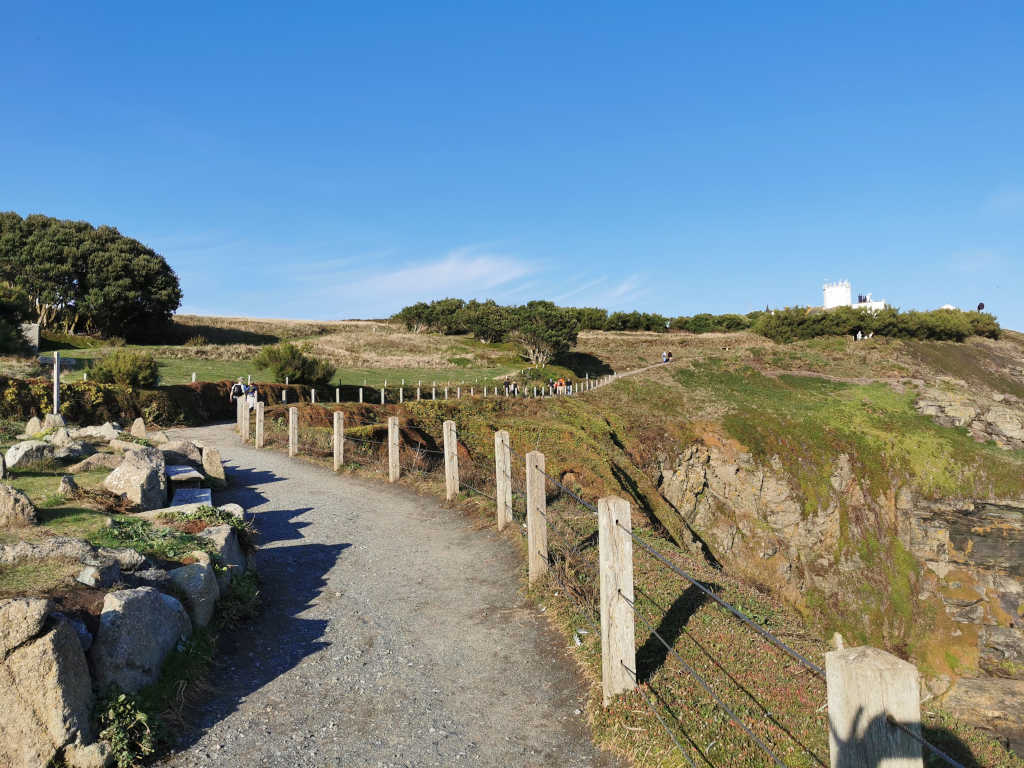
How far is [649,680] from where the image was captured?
5.55m

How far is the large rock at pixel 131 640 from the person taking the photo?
15.7ft

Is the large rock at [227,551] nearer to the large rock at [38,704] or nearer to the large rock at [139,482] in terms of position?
the large rock at [139,482]

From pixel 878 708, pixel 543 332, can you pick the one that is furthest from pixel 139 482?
pixel 543 332

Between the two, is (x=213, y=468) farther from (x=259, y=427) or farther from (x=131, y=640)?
(x=131, y=640)

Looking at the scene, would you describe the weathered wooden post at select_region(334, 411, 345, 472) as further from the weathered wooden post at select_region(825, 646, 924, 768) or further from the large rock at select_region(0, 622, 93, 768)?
the weathered wooden post at select_region(825, 646, 924, 768)

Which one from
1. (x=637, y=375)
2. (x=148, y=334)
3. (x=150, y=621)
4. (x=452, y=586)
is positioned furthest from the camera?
(x=148, y=334)

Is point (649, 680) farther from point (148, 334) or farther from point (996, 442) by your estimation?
point (148, 334)

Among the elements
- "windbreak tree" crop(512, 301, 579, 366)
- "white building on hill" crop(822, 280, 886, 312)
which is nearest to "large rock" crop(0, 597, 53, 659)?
"windbreak tree" crop(512, 301, 579, 366)

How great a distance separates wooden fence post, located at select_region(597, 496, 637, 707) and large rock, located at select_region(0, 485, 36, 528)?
22.3ft

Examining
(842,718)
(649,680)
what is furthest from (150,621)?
(842,718)

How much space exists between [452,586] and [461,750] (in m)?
3.66

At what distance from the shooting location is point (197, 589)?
6.44 metres

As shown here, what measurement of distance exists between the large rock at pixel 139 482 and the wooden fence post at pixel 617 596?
25.3 feet

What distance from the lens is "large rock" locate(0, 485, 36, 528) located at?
7.53 m
